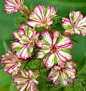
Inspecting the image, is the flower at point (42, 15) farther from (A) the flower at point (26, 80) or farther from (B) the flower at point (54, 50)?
(A) the flower at point (26, 80)

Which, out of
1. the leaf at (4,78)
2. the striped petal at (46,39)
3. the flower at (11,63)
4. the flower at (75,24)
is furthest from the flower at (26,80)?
the leaf at (4,78)

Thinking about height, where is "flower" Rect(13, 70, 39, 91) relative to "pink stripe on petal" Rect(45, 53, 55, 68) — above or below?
below

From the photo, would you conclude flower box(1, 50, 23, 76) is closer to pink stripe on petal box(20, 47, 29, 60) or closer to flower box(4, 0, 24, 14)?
pink stripe on petal box(20, 47, 29, 60)

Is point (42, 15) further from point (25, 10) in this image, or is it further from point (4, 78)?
point (4, 78)

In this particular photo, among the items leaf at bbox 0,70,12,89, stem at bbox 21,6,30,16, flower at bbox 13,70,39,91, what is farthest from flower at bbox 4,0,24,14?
leaf at bbox 0,70,12,89

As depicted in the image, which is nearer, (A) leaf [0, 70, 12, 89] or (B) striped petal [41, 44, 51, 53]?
(B) striped petal [41, 44, 51, 53]

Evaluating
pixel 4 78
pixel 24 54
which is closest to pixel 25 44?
pixel 24 54

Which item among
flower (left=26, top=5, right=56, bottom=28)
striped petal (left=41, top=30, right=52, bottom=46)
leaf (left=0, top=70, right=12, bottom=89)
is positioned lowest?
leaf (left=0, top=70, right=12, bottom=89)

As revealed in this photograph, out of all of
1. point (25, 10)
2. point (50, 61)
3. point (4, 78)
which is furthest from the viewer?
point (4, 78)
